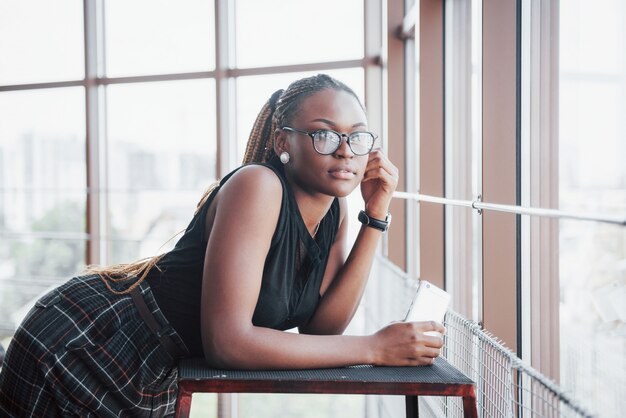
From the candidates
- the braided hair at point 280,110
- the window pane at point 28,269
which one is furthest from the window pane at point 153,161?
the braided hair at point 280,110

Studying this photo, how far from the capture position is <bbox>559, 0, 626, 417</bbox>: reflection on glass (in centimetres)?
93

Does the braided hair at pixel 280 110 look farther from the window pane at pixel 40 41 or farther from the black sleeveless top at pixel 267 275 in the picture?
the window pane at pixel 40 41

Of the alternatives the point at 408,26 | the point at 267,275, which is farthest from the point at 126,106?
the point at 267,275

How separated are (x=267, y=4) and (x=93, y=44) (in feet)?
4.05

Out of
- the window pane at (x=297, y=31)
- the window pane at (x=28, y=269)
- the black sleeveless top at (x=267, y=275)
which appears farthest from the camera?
the window pane at (x=28, y=269)

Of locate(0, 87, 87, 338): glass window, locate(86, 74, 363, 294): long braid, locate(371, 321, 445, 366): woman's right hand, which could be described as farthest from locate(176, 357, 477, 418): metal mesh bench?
locate(0, 87, 87, 338): glass window

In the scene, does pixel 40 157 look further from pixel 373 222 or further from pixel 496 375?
pixel 496 375

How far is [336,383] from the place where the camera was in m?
0.78

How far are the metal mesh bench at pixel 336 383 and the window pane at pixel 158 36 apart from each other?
340cm

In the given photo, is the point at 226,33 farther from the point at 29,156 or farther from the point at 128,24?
the point at 29,156

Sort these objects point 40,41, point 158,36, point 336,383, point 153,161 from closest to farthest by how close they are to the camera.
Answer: point 336,383 → point 158,36 → point 153,161 → point 40,41

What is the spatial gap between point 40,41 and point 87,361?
407cm

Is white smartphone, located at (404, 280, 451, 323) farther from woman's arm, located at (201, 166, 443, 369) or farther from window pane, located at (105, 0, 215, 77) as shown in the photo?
window pane, located at (105, 0, 215, 77)

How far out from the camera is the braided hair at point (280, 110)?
106 centimetres
